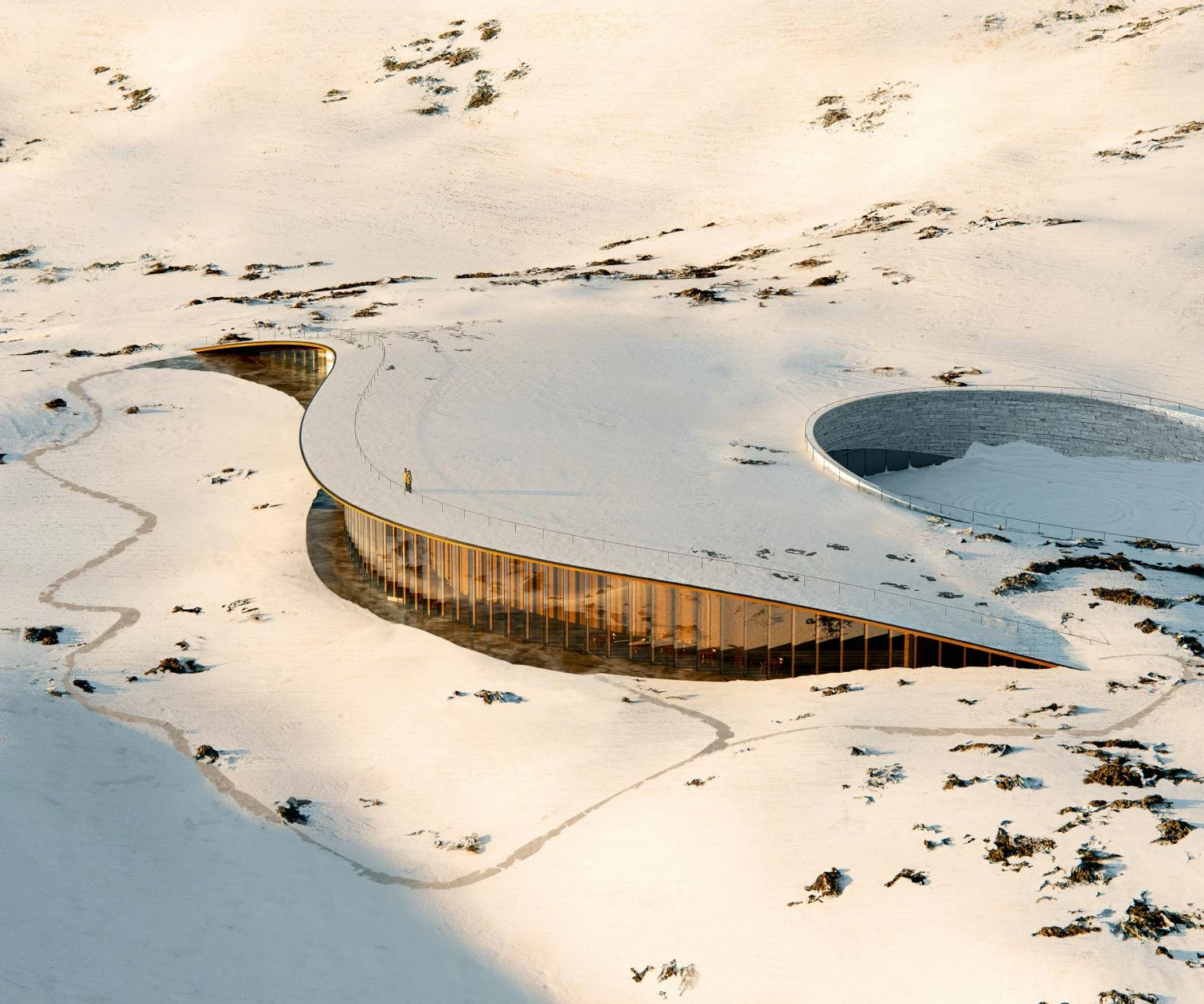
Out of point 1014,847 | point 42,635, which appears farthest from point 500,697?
point 1014,847

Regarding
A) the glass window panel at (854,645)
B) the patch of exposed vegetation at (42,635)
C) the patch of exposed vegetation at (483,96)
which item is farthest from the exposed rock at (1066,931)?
the patch of exposed vegetation at (483,96)

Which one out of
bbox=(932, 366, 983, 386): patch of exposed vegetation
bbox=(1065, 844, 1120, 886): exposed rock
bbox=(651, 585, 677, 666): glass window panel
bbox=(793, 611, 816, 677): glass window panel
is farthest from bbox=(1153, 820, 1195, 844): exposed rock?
bbox=(932, 366, 983, 386): patch of exposed vegetation

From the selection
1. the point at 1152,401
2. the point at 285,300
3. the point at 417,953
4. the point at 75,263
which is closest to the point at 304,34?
the point at 75,263

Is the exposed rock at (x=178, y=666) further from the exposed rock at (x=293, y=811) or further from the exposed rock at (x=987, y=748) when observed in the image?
the exposed rock at (x=987, y=748)

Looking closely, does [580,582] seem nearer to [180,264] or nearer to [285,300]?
[285,300]

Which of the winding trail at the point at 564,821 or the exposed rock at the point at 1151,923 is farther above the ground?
the exposed rock at the point at 1151,923

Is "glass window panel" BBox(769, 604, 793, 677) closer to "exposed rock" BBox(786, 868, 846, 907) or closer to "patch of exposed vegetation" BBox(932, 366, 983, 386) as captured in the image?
"exposed rock" BBox(786, 868, 846, 907)

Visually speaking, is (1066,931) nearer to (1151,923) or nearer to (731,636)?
(1151,923)
